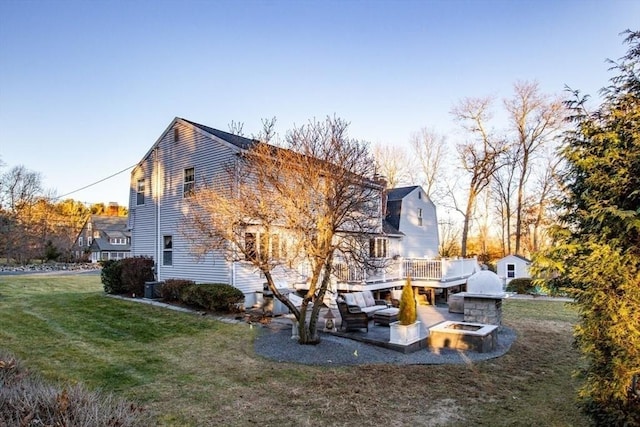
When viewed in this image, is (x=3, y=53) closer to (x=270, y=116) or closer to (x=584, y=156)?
(x=270, y=116)

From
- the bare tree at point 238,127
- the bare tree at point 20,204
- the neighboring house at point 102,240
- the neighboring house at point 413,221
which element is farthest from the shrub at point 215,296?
the neighboring house at point 102,240

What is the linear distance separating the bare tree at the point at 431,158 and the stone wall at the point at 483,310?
22.2 m

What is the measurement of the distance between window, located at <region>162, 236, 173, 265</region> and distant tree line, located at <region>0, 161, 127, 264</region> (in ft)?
84.8

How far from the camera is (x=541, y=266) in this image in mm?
4340

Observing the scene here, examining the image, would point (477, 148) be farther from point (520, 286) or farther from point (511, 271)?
point (520, 286)

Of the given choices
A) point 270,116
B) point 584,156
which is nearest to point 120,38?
point 270,116

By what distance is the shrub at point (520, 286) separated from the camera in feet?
70.1

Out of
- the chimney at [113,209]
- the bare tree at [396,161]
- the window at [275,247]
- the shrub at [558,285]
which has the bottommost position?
the shrub at [558,285]

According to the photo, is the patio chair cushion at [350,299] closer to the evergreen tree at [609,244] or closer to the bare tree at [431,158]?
the evergreen tree at [609,244]

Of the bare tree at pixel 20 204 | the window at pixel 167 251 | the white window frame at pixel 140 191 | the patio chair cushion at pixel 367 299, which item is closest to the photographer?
the patio chair cushion at pixel 367 299

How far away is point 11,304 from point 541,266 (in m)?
16.1

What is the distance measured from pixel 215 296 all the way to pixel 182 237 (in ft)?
13.0

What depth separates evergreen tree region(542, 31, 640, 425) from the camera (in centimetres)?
380

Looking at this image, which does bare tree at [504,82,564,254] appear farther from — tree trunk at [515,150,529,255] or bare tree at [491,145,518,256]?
bare tree at [491,145,518,256]
